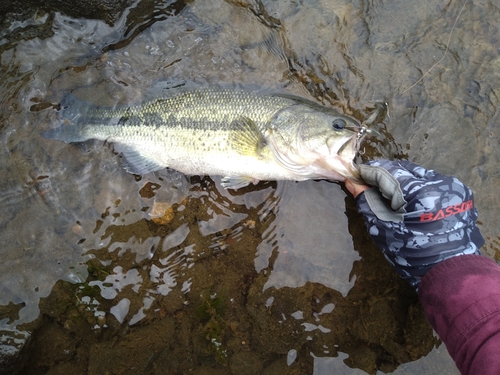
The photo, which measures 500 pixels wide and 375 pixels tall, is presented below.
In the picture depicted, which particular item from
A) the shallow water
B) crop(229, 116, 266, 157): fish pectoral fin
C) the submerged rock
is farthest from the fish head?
the submerged rock

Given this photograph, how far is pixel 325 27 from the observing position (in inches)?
163

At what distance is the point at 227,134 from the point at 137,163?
986 mm

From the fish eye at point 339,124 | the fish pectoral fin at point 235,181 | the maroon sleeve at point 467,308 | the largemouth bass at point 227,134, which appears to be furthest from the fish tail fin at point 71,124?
the maroon sleeve at point 467,308

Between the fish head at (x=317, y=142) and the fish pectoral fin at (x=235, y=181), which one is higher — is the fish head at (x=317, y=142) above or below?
above

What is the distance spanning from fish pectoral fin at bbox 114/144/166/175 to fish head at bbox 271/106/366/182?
1.25 metres

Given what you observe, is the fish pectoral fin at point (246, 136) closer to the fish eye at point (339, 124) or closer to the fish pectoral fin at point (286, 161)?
the fish pectoral fin at point (286, 161)

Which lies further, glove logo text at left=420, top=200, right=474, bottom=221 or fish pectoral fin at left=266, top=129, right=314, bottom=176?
fish pectoral fin at left=266, top=129, right=314, bottom=176

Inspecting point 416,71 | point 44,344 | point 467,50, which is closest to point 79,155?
point 44,344

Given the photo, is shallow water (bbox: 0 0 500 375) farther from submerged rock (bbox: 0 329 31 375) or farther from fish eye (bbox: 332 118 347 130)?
fish eye (bbox: 332 118 347 130)

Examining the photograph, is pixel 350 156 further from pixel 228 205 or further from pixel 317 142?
pixel 228 205

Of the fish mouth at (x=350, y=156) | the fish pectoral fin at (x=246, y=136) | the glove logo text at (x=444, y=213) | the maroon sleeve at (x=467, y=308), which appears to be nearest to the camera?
the maroon sleeve at (x=467, y=308)

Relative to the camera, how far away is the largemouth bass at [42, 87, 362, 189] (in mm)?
3602

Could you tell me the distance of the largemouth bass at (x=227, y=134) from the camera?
11.8 ft

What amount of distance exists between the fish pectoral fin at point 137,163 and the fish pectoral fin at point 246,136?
83cm
